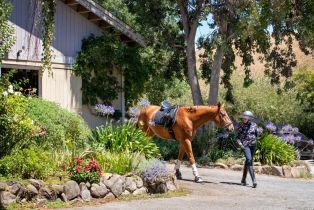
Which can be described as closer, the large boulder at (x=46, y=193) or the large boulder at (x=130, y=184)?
the large boulder at (x=46, y=193)

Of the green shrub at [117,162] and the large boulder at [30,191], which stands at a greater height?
the green shrub at [117,162]

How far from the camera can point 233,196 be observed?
11984 millimetres

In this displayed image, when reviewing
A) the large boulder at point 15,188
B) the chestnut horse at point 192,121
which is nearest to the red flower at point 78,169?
the large boulder at point 15,188

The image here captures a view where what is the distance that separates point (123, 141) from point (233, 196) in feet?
9.63

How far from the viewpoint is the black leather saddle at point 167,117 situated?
14305 millimetres

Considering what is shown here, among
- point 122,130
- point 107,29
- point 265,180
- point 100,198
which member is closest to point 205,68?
point 107,29

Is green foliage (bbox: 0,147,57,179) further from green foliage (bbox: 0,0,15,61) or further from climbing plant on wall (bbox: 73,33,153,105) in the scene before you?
climbing plant on wall (bbox: 73,33,153,105)

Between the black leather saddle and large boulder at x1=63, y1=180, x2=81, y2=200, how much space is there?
14.6 feet

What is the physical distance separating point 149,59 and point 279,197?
11.5 meters

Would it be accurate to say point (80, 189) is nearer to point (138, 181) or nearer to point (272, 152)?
point (138, 181)

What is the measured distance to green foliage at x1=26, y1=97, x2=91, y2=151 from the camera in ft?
42.1

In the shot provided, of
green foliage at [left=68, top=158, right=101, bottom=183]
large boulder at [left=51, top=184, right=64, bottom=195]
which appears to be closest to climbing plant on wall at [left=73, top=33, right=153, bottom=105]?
green foliage at [left=68, top=158, right=101, bottom=183]

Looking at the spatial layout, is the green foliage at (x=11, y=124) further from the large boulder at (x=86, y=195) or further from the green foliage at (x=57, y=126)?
the large boulder at (x=86, y=195)

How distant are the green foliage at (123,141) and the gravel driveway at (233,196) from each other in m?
1.25
